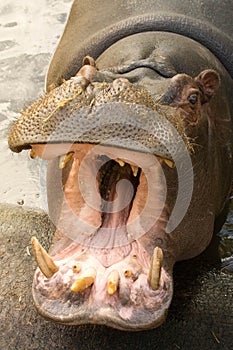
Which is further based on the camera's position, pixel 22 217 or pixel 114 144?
pixel 22 217

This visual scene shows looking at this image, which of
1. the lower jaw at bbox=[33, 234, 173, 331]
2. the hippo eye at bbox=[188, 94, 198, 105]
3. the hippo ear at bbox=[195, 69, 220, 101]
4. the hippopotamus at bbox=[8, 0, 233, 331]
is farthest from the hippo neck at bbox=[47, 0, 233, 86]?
the lower jaw at bbox=[33, 234, 173, 331]

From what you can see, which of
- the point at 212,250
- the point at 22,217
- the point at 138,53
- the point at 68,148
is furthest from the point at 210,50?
the point at 68,148

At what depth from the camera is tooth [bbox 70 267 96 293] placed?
7.57 ft

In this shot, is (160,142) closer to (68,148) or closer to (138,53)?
(68,148)

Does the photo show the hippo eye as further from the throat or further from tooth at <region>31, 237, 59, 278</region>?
tooth at <region>31, 237, 59, 278</region>

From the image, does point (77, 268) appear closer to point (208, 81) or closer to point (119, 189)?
point (119, 189)

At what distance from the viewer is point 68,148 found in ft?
7.87

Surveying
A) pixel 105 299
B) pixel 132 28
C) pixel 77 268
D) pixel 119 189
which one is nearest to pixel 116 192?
pixel 119 189

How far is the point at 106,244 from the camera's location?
8.48 feet

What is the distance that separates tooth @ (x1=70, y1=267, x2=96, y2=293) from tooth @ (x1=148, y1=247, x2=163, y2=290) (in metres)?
0.19

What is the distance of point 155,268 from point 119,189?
21.6 inches

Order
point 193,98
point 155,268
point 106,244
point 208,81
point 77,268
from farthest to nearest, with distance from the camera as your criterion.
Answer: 1. point 208,81
2. point 193,98
3. point 106,244
4. point 77,268
5. point 155,268

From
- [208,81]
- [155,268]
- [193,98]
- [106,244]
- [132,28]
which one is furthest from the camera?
[132,28]

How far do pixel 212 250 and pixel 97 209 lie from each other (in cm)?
76
